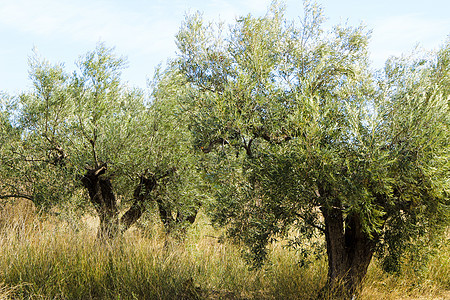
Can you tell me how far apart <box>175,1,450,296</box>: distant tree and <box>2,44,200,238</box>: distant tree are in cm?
173

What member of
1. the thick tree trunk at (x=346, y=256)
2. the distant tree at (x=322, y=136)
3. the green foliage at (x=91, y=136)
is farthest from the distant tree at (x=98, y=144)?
the thick tree trunk at (x=346, y=256)

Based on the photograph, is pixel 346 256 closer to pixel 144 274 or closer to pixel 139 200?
pixel 144 274

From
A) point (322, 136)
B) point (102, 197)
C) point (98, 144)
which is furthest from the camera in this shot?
point (102, 197)

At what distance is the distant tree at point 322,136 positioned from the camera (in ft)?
20.6

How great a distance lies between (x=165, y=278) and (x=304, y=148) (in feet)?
14.8

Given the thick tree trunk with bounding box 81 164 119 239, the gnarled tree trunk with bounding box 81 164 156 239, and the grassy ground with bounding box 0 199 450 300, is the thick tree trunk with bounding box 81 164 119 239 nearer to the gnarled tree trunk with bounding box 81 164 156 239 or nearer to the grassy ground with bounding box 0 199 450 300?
the gnarled tree trunk with bounding box 81 164 156 239

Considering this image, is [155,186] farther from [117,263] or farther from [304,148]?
[304,148]

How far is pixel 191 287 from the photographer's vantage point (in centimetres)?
867

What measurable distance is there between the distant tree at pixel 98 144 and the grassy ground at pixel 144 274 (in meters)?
0.90

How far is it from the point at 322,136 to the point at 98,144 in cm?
588

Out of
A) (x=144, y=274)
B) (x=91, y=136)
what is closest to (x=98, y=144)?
(x=91, y=136)

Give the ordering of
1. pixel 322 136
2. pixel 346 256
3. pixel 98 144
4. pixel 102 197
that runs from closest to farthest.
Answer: pixel 322 136 → pixel 346 256 → pixel 98 144 → pixel 102 197

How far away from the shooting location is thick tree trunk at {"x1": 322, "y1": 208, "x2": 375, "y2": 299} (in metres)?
8.07

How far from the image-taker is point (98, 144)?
10.1m
